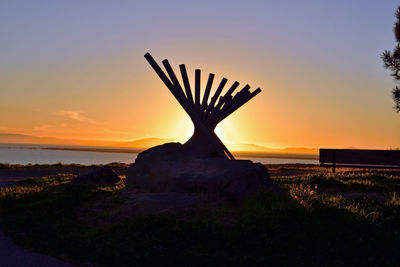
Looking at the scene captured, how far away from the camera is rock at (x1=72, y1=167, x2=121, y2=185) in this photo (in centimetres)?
1383

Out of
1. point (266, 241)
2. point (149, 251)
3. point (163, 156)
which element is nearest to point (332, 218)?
point (266, 241)

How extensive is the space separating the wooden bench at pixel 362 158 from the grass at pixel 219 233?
10564 mm

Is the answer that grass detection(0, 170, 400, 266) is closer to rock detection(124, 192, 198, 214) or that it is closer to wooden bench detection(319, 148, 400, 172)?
rock detection(124, 192, 198, 214)

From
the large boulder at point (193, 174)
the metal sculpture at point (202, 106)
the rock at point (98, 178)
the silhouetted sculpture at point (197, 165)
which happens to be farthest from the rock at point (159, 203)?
the rock at point (98, 178)

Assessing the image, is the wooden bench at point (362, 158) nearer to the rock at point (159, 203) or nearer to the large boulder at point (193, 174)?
the large boulder at point (193, 174)

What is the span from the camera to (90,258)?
232 inches

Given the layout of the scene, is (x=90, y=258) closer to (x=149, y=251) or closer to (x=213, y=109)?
(x=149, y=251)

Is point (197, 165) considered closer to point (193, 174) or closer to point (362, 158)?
point (193, 174)

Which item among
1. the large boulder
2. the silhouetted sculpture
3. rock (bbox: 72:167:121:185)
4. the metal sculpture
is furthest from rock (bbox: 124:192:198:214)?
rock (bbox: 72:167:121:185)

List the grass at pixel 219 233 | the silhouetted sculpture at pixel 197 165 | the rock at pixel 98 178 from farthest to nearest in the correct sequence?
the rock at pixel 98 178, the silhouetted sculpture at pixel 197 165, the grass at pixel 219 233

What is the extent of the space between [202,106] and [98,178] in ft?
16.6

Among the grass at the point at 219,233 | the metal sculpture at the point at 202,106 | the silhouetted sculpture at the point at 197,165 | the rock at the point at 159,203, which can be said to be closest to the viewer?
the grass at the point at 219,233

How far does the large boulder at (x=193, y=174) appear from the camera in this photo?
360 inches

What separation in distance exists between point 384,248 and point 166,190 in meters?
5.49
